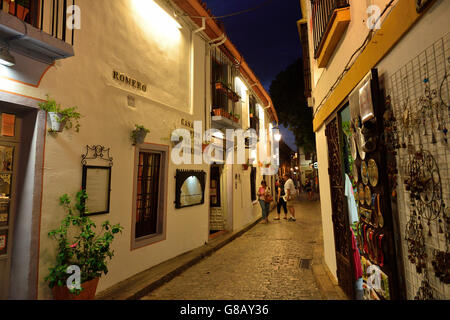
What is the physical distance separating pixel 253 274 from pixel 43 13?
5884 mm

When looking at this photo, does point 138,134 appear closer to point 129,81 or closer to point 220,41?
point 129,81

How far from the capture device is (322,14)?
4496 millimetres

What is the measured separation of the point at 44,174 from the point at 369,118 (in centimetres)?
415

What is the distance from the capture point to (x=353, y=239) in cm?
393

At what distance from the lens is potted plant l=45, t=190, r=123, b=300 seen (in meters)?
3.43

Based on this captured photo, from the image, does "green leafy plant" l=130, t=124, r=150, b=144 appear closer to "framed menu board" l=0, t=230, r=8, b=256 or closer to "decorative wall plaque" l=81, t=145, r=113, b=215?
"decorative wall plaque" l=81, t=145, r=113, b=215

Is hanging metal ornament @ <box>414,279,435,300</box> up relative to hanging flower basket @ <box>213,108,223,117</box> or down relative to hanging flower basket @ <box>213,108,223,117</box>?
down

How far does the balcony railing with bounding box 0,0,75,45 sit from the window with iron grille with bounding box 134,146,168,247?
8.15 feet

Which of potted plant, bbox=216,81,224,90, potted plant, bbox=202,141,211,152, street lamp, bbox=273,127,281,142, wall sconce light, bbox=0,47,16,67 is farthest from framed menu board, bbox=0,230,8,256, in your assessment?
street lamp, bbox=273,127,281,142

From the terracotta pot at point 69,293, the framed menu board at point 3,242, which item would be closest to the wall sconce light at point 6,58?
the framed menu board at point 3,242

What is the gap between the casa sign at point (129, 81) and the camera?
16.4 ft

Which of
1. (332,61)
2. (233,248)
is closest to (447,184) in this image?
(332,61)

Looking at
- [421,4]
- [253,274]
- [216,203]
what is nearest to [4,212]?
[253,274]

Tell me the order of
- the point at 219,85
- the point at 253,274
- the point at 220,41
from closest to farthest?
the point at 253,274, the point at 220,41, the point at 219,85
